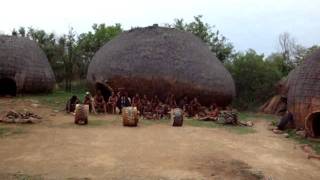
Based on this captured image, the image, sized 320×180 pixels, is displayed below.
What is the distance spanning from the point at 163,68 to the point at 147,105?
6.86 ft

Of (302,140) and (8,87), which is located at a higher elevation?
(8,87)

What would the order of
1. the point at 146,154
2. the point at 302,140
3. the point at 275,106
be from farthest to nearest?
1. the point at 275,106
2. the point at 302,140
3. the point at 146,154

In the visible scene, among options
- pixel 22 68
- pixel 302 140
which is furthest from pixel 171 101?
pixel 22 68

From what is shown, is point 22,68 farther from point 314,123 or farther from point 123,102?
point 314,123

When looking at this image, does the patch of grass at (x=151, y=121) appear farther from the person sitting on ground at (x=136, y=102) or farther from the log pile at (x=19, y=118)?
the log pile at (x=19, y=118)

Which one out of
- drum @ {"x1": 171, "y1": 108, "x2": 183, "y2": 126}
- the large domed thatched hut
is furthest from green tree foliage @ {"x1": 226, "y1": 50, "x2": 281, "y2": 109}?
drum @ {"x1": 171, "y1": 108, "x2": 183, "y2": 126}

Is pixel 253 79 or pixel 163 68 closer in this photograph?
pixel 163 68

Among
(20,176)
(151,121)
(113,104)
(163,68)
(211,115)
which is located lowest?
(20,176)

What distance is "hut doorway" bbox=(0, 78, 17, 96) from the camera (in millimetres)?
20531

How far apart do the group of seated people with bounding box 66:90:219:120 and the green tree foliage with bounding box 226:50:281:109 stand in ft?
16.5

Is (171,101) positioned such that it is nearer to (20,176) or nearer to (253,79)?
(253,79)

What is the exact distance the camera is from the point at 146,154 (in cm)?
942

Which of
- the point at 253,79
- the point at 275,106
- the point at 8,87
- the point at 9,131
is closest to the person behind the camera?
the point at 9,131

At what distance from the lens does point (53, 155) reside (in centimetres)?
902
